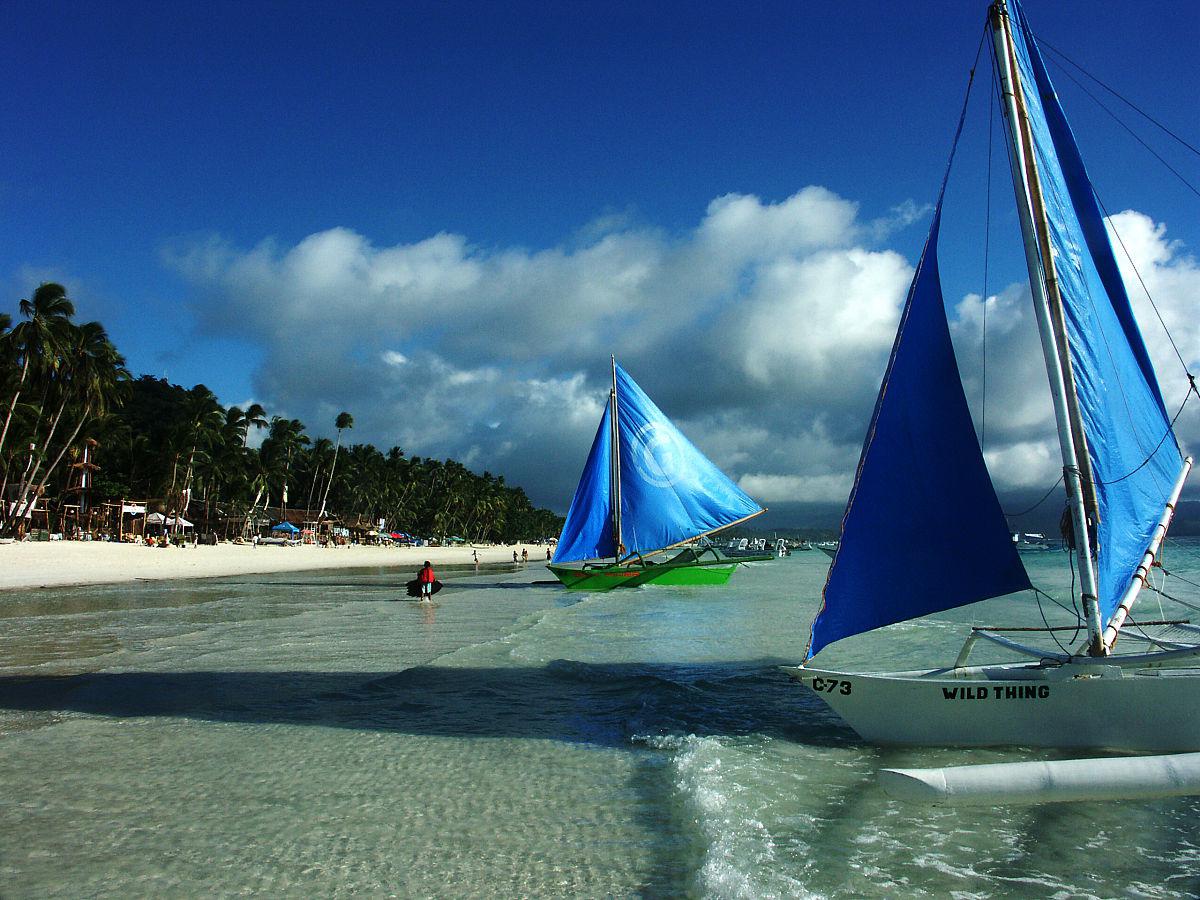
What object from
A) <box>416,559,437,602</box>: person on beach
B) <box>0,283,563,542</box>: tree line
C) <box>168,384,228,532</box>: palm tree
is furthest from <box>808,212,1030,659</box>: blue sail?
<box>168,384,228,532</box>: palm tree

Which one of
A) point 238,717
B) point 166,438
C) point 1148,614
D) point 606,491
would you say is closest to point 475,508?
point 166,438

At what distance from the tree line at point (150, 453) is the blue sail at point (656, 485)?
35567mm

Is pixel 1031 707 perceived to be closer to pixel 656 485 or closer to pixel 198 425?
pixel 656 485

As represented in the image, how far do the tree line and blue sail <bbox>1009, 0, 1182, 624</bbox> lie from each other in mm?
52432

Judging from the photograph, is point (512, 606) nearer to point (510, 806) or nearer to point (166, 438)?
point (510, 806)

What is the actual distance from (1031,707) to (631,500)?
91.4 feet

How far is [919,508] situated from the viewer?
339 inches

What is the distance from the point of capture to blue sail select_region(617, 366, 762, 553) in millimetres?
35562

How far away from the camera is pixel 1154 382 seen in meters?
9.56

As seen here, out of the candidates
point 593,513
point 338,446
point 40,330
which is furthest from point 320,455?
point 593,513

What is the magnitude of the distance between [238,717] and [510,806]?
205 inches

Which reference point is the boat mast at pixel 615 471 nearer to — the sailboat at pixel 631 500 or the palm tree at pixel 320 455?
the sailboat at pixel 631 500

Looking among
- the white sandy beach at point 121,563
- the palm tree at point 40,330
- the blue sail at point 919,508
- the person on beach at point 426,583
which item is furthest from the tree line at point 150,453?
the blue sail at point 919,508

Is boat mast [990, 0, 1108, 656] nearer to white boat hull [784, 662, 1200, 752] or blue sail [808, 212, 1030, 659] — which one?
white boat hull [784, 662, 1200, 752]
